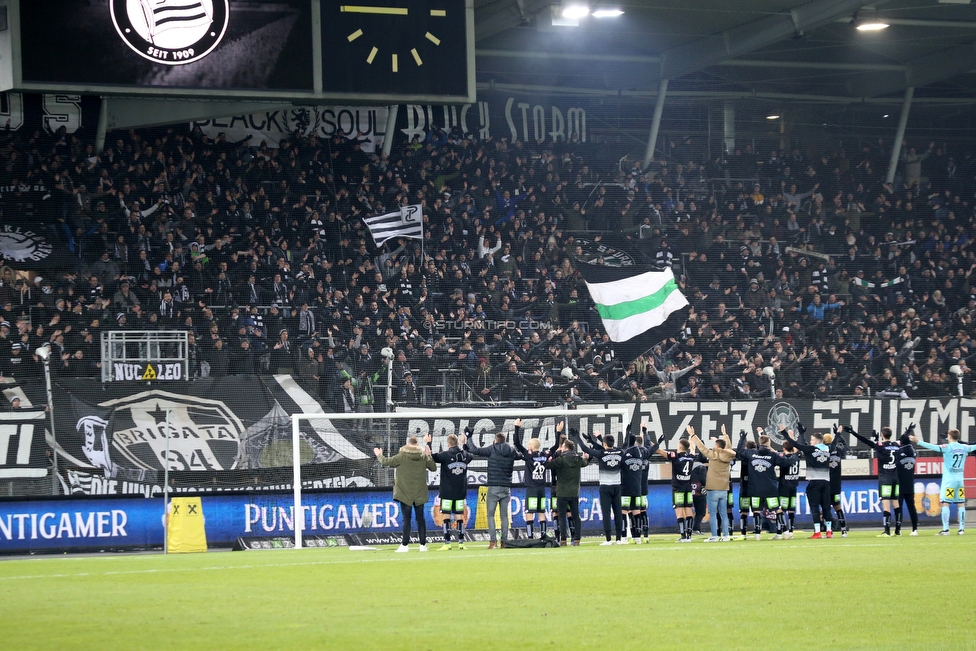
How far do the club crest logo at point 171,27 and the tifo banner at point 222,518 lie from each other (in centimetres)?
863

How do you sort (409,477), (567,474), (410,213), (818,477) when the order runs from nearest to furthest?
(409,477), (567,474), (818,477), (410,213)

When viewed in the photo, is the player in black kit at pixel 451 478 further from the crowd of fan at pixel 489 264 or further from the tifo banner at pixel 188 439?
the crowd of fan at pixel 489 264

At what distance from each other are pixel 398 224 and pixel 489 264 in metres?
2.46

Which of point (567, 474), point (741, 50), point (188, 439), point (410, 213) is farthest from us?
point (741, 50)

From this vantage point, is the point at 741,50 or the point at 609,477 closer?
the point at 609,477

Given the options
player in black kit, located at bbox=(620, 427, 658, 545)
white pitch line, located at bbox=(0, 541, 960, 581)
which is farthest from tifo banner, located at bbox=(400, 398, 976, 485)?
white pitch line, located at bbox=(0, 541, 960, 581)

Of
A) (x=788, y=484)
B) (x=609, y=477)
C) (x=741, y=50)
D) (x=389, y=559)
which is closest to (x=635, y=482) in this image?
(x=609, y=477)

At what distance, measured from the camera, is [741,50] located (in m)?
32.2

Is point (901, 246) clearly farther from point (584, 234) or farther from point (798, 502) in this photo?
point (798, 502)

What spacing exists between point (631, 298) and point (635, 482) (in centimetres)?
1183

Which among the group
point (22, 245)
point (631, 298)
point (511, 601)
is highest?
point (22, 245)

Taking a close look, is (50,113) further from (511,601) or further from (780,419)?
(511,601)

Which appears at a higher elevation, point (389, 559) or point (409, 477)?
point (409, 477)

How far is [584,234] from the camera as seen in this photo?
33719 millimetres
